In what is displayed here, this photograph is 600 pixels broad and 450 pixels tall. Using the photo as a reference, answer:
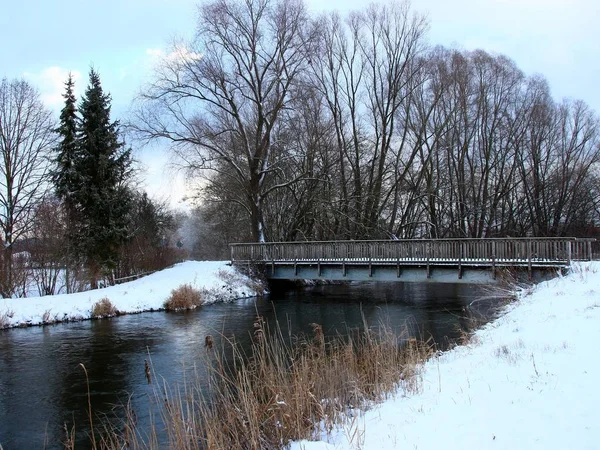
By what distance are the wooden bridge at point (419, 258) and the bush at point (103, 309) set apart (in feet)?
30.5

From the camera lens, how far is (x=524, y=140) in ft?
137

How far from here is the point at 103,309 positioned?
1955 cm

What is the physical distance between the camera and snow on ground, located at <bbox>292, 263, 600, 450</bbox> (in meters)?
4.14

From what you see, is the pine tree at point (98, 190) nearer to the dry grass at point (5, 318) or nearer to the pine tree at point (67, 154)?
the pine tree at point (67, 154)

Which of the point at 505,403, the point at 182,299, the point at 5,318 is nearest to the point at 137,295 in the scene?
the point at 182,299

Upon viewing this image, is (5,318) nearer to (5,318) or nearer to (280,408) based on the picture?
(5,318)

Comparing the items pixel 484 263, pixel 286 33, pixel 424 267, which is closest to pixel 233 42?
pixel 286 33

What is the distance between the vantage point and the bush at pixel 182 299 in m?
21.6

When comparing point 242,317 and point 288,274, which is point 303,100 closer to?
point 288,274

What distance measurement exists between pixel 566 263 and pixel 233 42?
875 inches

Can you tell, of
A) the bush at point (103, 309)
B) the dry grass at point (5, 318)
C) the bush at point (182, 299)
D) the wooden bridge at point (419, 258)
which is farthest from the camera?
→ the bush at point (182, 299)

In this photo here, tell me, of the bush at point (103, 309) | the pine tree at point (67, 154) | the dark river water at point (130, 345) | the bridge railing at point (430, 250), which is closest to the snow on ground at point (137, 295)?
the bush at point (103, 309)

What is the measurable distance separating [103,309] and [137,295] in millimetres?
2371

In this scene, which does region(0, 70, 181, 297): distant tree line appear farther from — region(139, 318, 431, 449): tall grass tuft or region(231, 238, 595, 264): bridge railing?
region(139, 318, 431, 449): tall grass tuft
